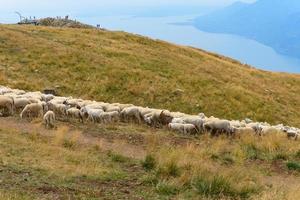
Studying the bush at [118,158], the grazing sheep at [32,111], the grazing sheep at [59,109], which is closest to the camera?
the bush at [118,158]

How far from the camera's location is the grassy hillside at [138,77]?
1195 inches

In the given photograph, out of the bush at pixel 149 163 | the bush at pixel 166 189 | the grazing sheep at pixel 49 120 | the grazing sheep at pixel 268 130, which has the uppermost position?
the grazing sheep at pixel 49 120

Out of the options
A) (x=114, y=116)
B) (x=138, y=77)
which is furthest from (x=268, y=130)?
(x=138, y=77)

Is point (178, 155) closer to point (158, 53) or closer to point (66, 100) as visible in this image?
point (66, 100)

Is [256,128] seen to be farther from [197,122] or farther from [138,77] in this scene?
[138,77]

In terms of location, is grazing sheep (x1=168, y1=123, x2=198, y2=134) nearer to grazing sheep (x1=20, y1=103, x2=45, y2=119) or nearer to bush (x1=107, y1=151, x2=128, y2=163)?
grazing sheep (x1=20, y1=103, x2=45, y2=119)

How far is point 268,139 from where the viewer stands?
17203 mm

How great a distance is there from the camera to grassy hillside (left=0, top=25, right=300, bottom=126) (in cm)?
3034

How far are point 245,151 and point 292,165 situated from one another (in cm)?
165

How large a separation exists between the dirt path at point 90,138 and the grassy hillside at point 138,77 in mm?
11768

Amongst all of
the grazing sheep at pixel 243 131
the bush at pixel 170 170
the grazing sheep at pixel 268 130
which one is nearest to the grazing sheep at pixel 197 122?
the grazing sheep at pixel 243 131

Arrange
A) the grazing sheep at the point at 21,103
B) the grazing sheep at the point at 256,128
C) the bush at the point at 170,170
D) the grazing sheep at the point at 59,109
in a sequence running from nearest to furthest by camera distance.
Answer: the bush at the point at 170,170, the grazing sheep at the point at 256,128, the grazing sheep at the point at 21,103, the grazing sheep at the point at 59,109

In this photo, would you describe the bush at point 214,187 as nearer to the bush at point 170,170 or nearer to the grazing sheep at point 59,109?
the bush at point 170,170

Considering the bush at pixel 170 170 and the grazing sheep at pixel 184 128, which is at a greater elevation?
the grazing sheep at pixel 184 128
